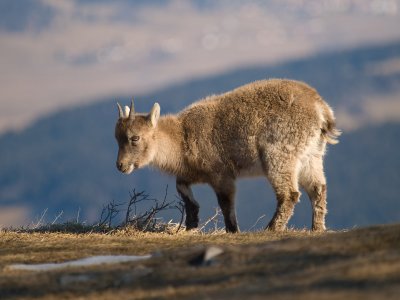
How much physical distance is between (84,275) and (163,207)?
7501mm

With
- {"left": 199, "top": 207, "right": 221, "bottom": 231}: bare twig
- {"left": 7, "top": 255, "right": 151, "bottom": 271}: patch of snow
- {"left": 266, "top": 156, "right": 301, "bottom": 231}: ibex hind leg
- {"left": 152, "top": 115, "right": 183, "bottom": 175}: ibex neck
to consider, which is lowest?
{"left": 7, "top": 255, "right": 151, "bottom": 271}: patch of snow

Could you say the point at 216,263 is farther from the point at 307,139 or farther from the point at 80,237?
the point at 307,139

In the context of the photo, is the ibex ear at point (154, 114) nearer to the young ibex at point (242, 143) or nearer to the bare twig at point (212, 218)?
the young ibex at point (242, 143)

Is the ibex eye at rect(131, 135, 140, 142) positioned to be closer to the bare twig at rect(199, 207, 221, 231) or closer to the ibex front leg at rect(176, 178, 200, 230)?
the ibex front leg at rect(176, 178, 200, 230)

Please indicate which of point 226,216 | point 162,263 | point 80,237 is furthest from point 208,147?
point 162,263

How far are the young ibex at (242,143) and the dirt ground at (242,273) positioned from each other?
551 cm

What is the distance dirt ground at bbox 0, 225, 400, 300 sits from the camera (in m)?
9.61

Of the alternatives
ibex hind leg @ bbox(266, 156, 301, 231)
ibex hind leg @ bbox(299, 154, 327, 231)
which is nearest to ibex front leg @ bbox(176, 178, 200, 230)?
ibex hind leg @ bbox(266, 156, 301, 231)

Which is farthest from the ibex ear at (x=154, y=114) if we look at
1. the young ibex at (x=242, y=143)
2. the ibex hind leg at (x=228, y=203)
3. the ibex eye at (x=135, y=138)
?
the ibex hind leg at (x=228, y=203)

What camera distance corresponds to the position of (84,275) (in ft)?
38.9

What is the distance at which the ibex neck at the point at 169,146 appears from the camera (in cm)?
1991

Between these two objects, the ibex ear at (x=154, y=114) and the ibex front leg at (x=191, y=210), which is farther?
the ibex ear at (x=154, y=114)

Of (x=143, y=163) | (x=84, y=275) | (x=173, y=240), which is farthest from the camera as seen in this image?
(x=143, y=163)

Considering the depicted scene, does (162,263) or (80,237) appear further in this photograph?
(80,237)
